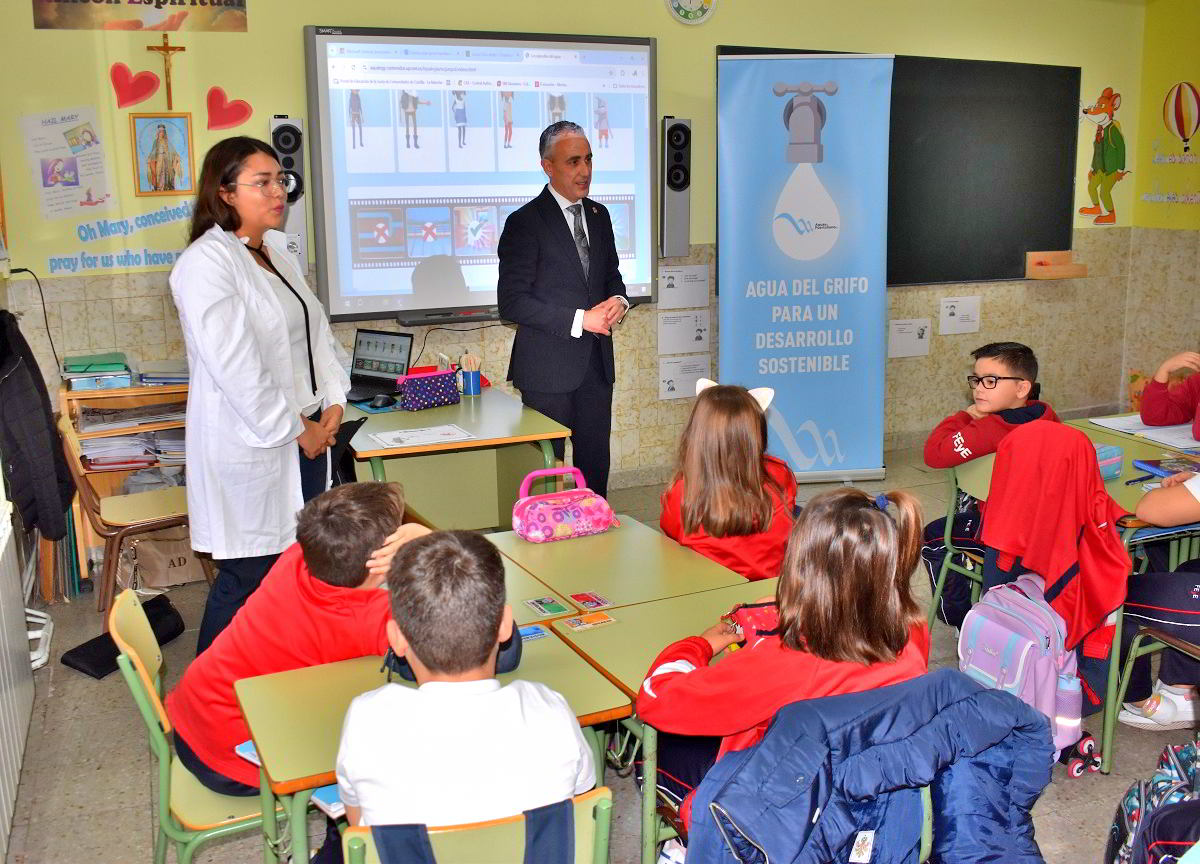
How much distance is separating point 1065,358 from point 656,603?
5.75m

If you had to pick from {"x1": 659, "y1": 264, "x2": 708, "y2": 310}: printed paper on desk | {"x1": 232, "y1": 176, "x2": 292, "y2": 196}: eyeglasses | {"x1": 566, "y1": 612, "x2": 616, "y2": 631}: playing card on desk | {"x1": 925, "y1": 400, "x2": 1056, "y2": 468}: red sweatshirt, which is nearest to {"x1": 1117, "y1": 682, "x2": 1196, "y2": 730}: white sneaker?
{"x1": 925, "y1": 400, "x2": 1056, "y2": 468}: red sweatshirt

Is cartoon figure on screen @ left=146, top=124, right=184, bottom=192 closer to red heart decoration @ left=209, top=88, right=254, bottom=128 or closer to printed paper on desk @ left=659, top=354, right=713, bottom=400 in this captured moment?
red heart decoration @ left=209, top=88, right=254, bottom=128

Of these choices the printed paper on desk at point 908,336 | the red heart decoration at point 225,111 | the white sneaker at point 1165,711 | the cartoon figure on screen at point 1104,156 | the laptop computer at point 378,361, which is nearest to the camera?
the white sneaker at point 1165,711

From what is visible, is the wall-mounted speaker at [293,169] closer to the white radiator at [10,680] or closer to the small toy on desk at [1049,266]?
the white radiator at [10,680]

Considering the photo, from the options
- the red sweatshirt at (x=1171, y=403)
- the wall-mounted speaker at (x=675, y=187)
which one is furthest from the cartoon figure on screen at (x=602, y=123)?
the red sweatshirt at (x=1171, y=403)

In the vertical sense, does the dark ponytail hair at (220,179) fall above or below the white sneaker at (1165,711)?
above

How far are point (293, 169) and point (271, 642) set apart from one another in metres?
3.43

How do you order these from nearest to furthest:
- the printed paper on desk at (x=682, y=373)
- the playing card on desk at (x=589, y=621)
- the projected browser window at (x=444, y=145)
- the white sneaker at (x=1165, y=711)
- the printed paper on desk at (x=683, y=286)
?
the playing card on desk at (x=589, y=621)
the white sneaker at (x=1165, y=711)
the projected browser window at (x=444, y=145)
the printed paper on desk at (x=683, y=286)
the printed paper on desk at (x=682, y=373)

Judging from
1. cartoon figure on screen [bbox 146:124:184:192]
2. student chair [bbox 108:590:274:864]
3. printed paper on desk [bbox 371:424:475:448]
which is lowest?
student chair [bbox 108:590:274:864]

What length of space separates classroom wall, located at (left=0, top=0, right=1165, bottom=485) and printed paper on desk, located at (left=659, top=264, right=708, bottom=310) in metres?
0.10

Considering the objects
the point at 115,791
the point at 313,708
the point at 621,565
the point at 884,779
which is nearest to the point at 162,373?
the point at 115,791

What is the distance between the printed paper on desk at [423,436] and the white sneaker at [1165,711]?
2.37 meters

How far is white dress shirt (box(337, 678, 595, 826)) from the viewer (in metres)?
1.61

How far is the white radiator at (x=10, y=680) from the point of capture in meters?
2.84
